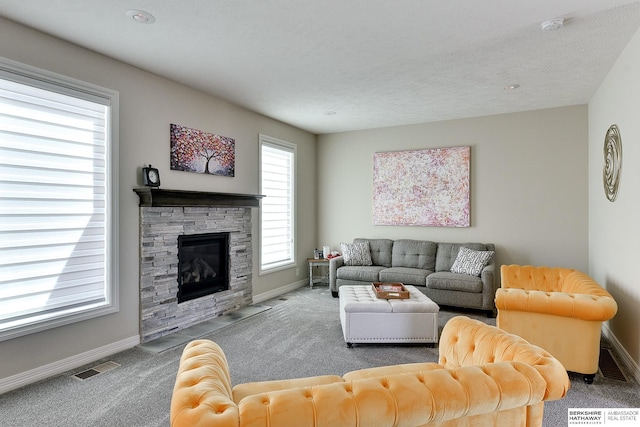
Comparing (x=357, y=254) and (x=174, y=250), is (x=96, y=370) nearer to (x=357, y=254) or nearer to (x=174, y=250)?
(x=174, y=250)

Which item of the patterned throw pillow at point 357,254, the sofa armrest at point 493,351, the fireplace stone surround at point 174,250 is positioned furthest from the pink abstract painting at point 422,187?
the sofa armrest at point 493,351

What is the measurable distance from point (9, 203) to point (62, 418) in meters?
1.60

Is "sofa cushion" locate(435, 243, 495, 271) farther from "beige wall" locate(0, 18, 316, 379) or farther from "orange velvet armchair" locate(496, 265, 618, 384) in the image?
"beige wall" locate(0, 18, 316, 379)

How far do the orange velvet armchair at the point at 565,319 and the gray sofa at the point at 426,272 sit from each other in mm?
1546

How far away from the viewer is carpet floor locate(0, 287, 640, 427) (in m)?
2.39

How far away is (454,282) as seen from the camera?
4.73 metres

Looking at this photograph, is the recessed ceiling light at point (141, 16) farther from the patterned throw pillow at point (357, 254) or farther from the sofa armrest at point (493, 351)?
the patterned throw pillow at point (357, 254)

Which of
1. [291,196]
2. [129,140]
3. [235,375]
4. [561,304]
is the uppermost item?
[129,140]

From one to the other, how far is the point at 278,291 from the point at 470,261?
285 cm

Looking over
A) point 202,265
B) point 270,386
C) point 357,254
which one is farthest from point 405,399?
point 357,254

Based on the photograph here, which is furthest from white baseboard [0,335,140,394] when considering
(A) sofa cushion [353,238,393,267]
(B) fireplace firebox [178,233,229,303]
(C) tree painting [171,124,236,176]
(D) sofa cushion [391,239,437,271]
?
(D) sofa cushion [391,239,437,271]

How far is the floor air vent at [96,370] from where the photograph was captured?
2.94 m

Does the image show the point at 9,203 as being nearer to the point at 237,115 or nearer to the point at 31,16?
the point at 31,16

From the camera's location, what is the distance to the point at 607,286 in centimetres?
376
